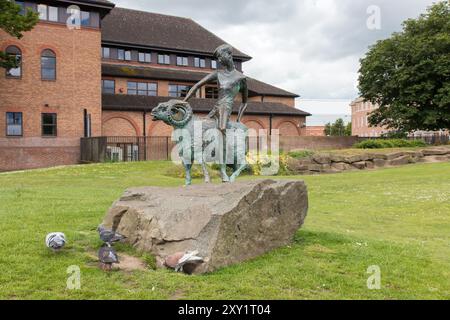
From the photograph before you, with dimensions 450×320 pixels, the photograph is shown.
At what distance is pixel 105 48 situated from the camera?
4262cm

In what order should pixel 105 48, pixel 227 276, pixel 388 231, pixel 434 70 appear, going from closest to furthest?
1. pixel 227 276
2. pixel 388 231
3. pixel 434 70
4. pixel 105 48

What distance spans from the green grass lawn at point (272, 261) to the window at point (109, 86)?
1090 inches

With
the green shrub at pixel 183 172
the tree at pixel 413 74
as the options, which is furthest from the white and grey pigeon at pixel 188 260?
the tree at pixel 413 74

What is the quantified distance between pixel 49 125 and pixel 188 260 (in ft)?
98.6

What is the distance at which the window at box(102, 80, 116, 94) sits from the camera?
40.6 metres

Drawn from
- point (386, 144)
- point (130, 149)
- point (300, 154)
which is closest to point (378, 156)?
point (300, 154)

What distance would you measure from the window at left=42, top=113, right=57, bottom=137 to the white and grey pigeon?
29.8 m

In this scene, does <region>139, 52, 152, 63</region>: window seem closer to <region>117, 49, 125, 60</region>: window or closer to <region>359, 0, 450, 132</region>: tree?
<region>117, 49, 125, 60</region>: window

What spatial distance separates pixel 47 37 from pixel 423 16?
33083 millimetres

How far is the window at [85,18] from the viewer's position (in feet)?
112

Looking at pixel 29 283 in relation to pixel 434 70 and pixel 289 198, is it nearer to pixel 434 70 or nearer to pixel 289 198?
pixel 289 198

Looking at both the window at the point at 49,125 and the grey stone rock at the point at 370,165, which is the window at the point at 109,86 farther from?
the grey stone rock at the point at 370,165

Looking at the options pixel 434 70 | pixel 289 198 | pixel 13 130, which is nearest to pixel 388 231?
pixel 289 198

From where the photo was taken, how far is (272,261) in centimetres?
703
